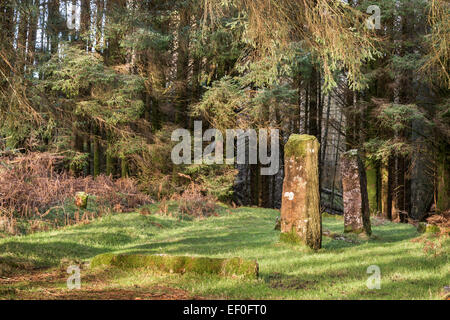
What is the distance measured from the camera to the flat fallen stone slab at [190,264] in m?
6.93

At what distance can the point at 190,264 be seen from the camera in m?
7.16

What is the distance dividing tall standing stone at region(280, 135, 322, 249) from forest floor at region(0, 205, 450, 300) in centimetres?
38

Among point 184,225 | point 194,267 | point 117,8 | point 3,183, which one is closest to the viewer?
point 194,267

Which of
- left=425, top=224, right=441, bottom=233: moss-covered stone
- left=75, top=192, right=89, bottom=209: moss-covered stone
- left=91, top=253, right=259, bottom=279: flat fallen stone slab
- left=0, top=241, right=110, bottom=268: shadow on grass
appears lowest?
left=0, top=241, right=110, bottom=268: shadow on grass

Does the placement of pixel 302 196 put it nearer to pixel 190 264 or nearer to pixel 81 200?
pixel 190 264

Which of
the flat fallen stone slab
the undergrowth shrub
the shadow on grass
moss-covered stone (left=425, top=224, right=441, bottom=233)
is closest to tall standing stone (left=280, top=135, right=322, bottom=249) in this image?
the flat fallen stone slab

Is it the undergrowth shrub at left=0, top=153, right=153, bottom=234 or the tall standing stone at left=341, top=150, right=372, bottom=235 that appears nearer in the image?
the tall standing stone at left=341, top=150, right=372, bottom=235

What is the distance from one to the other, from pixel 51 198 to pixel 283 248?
870cm

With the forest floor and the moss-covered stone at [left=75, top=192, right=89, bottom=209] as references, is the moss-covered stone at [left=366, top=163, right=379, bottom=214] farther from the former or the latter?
the moss-covered stone at [left=75, top=192, right=89, bottom=209]

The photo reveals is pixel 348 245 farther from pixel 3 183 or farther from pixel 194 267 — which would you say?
pixel 3 183

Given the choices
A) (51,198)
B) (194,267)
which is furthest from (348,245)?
(51,198)

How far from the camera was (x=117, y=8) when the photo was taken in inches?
830

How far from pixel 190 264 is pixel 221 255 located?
248 centimetres

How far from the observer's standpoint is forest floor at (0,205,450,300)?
20.1 ft
